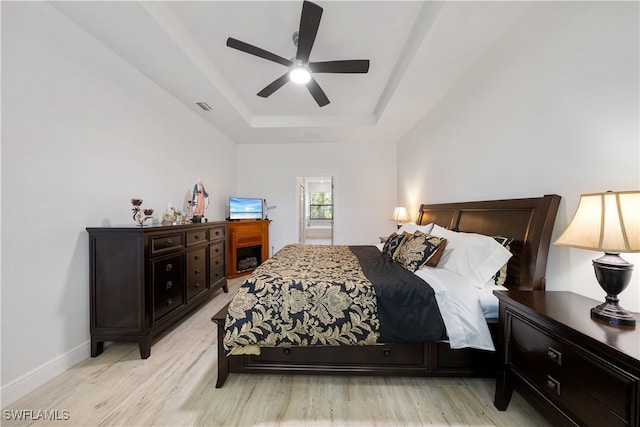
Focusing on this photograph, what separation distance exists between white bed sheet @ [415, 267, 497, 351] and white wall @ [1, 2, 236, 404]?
275cm

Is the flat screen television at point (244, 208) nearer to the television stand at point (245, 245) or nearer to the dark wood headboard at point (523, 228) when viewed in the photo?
the television stand at point (245, 245)

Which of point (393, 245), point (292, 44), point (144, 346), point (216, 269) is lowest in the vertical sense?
point (144, 346)

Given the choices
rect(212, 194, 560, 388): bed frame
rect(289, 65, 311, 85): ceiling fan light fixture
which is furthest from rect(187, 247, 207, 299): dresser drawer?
rect(289, 65, 311, 85): ceiling fan light fixture

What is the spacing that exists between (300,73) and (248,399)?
264 cm

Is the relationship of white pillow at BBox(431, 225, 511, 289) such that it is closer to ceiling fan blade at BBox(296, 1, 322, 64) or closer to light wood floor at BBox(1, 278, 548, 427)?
light wood floor at BBox(1, 278, 548, 427)

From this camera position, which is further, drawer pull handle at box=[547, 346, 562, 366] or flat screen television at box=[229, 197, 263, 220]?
flat screen television at box=[229, 197, 263, 220]

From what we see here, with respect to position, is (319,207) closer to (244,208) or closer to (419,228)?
(244,208)

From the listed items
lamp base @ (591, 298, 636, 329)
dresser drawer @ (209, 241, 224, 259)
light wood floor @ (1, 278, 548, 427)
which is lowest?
light wood floor @ (1, 278, 548, 427)

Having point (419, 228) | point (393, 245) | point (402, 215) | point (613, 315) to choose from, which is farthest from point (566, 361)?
point (402, 215)

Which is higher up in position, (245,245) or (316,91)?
(316,91)

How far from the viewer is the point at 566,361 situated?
1.05 m

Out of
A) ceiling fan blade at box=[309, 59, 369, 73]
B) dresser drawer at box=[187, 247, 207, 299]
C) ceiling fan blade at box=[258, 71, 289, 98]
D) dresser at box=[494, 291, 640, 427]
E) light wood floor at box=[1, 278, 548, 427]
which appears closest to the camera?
dresser at box=[494, 291, 640, 427]

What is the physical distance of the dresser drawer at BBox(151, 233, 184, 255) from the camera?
2.09 metres

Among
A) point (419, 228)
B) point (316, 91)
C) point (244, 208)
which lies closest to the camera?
point (316, 91)
